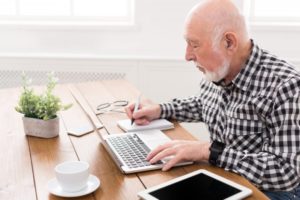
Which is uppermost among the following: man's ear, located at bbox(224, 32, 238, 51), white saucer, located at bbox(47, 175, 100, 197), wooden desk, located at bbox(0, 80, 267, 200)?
man's ear, located at bbox(224, 32, 238, 51)

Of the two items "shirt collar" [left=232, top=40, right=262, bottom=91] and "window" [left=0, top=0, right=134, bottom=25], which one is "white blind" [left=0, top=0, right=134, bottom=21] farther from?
"shirt collar" [left=232, top=40, right=262, bottom=91]

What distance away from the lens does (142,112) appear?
1789 mm

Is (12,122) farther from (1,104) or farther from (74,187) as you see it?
(74,187)

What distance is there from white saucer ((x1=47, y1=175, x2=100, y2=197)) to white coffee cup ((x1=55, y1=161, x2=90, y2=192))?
1cm

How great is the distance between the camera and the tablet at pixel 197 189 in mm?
1138

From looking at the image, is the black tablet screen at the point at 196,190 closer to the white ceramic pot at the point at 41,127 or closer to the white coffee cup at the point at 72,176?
the white coffee cup at the point at 72,176

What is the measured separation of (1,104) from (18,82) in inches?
52.3

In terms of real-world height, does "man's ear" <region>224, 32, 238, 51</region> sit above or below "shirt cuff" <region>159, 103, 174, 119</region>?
above

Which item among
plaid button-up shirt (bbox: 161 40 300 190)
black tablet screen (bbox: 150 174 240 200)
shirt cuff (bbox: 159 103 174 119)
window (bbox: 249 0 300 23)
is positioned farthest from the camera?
window (bbox: 249 0 300 23)

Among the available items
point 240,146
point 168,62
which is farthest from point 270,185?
point 168,62

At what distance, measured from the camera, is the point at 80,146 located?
5.08 feet

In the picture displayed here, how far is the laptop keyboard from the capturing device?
139 cm

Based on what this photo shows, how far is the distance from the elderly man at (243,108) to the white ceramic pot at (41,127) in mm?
325

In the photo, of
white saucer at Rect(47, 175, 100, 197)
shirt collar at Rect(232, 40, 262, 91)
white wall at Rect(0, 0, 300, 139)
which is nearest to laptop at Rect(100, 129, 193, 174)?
white saucer at Rect(47, 175, 100, 197)
